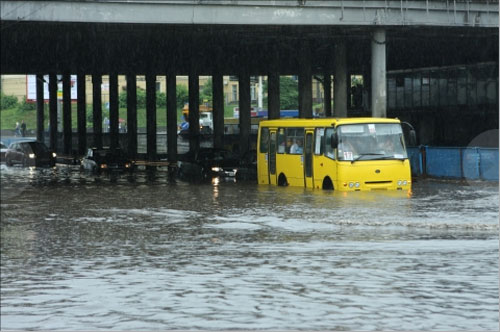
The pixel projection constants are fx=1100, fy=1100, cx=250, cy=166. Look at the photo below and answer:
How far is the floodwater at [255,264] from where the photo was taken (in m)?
10.9

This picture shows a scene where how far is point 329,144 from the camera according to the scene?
104ft

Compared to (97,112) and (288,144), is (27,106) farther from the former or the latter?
(288,144)

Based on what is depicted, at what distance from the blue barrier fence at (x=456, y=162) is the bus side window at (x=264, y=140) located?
6.77 m

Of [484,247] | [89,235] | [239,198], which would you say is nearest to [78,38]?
[239,198]

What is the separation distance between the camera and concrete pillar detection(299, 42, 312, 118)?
180 feet

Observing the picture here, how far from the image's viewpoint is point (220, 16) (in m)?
38.6

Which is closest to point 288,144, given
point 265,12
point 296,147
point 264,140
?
point 296,147

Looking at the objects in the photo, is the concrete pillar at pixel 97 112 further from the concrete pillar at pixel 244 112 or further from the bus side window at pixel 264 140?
the bus side window at pixel 264 140

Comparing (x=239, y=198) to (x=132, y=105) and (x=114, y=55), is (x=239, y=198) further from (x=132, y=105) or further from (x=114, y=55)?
(x=132, y=105)

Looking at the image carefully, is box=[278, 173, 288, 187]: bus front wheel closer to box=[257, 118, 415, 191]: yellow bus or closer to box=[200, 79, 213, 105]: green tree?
box=[257, 118, 415, 191]: yellow bus

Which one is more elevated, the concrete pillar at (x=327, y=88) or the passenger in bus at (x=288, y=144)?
the concrete pillar at (x=327, y=88)

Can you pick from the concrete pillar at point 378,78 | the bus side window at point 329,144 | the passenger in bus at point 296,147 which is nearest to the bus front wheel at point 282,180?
the passenger in bus at point 296,147

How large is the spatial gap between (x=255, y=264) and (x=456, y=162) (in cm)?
2494

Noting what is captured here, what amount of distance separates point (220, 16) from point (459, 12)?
991 centimetres
